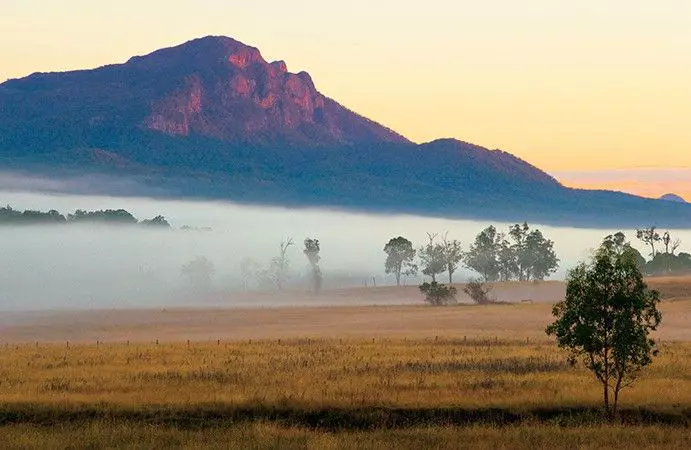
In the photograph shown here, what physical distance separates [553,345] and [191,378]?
105 feet

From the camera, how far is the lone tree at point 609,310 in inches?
1583

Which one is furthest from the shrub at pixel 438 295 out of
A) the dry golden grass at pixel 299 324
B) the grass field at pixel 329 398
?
the grass field at pixel 329 398

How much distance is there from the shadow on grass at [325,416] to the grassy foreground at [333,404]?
7cm

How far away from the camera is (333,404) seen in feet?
142

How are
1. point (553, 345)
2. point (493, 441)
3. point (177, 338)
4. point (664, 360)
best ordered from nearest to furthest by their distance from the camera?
point (493, 441), point (664, 360), point (553, 345), point (177, 338)

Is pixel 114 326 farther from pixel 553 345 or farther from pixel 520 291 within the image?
pixel 520 291

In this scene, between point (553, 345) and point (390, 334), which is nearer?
point (553, 345)

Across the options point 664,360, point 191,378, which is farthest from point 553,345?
point 191,378

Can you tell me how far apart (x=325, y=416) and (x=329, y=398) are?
7.97 ft

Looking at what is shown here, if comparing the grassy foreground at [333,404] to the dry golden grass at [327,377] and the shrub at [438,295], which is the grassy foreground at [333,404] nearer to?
the dry golden grass at [327,377]

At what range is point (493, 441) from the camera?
37062 millimetres

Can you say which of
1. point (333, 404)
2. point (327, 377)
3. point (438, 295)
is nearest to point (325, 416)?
point (333, 404)

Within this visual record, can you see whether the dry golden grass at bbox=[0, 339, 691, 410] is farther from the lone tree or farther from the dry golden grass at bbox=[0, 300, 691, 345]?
the dry golden grass at bbox=[0, 300, 691, 345]

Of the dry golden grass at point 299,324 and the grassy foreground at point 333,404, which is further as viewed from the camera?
the dry golden grass at point 299,324
